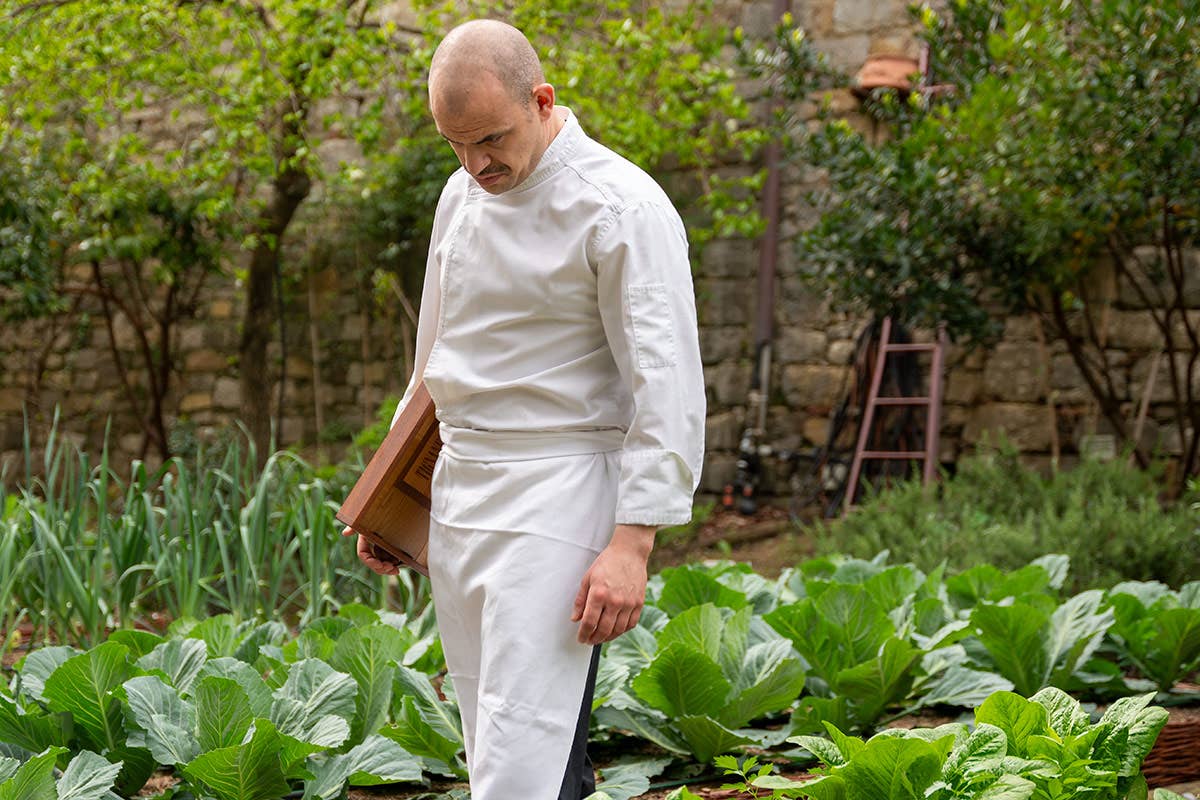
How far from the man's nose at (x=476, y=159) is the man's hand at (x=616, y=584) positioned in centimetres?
45

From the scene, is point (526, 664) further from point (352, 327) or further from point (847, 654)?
point (352, 327)

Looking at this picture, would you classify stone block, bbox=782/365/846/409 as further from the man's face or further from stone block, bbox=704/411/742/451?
the man's face

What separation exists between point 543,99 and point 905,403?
496cm

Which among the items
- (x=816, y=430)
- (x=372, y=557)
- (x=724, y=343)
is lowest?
(x=816, y=430)

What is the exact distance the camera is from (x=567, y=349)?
1.58 m

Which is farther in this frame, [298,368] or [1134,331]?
[298,368]

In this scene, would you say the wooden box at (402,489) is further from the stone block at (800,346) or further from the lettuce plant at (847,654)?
the stone block at (800,346)

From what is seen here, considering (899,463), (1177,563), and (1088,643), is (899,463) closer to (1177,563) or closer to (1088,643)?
(1177,563)

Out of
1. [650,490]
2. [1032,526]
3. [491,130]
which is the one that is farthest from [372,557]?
[1032,526]

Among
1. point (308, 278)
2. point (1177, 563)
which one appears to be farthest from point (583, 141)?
point (308, 278)

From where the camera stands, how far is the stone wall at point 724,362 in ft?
20.5

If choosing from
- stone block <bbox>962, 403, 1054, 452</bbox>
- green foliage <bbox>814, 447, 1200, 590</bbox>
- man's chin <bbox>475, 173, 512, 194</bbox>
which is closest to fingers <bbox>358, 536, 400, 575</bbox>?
man's chin <bbox>475, 173, 512, 194</bbox>

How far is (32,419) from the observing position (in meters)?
8.42

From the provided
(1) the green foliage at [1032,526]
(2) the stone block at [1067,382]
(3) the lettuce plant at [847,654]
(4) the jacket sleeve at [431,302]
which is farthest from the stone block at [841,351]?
(4) the jacket sleeve at [431,302]
